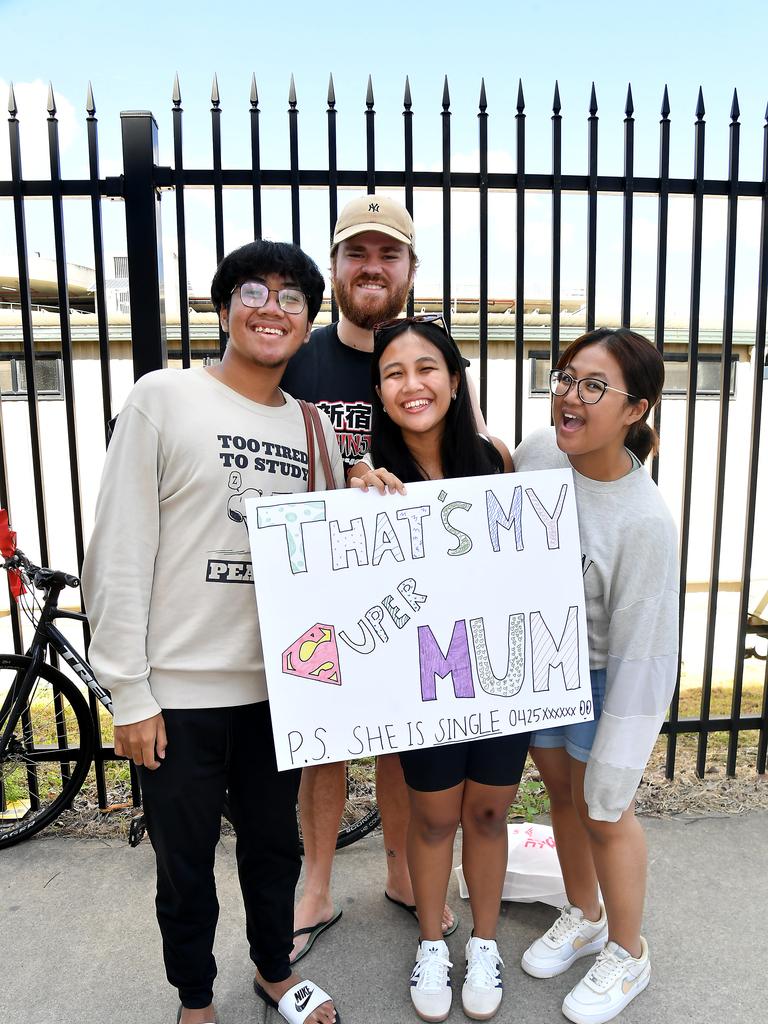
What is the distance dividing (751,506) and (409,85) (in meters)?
2.47

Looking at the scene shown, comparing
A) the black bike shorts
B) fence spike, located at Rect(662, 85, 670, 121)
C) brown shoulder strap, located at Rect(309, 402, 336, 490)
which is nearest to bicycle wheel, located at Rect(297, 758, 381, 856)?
the black bike shorts

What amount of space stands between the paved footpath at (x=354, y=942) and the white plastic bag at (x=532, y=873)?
0.06 meters

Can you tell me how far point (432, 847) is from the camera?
223cm

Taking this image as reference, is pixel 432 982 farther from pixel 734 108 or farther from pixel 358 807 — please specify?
pixel 734 108

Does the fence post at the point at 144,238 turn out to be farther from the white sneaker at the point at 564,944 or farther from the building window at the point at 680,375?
the building window at the point at 680,375

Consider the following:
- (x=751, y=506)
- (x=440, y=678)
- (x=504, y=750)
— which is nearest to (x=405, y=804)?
(x=504, y=750)

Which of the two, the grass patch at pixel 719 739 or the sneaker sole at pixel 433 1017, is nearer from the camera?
the sneaker sole at pixel 433 1017

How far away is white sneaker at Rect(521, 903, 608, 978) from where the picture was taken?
239 cm

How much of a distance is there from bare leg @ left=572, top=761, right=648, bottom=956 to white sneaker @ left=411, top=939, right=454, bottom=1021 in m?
0.54

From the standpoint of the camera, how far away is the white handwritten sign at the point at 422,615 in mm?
1961

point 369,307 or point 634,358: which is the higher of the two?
point 369,307

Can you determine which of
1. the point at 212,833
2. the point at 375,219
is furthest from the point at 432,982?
the point at 375,219

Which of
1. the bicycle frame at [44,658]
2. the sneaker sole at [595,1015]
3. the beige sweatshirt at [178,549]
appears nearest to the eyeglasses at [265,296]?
the beige sweatshirt at [178,549]

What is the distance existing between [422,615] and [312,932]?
1.35 meters
